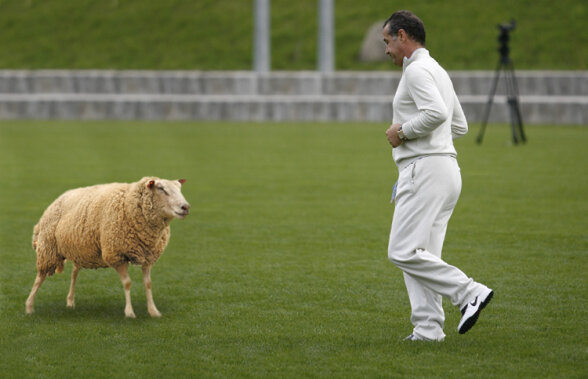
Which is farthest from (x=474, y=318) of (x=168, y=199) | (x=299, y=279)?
(x=299, y=279)

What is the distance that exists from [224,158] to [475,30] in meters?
16.7

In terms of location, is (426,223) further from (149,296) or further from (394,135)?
(149,296)

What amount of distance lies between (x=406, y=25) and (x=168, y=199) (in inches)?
82.9

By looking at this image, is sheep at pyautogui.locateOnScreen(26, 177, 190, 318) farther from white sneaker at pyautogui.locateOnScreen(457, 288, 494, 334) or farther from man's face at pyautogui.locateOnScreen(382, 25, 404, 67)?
white sneaker at pyautogui.locateOnScreen(457, 288, 494, 334)

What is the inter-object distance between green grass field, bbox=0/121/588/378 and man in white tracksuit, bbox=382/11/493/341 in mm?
414

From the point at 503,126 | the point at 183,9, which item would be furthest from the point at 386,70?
the point at 183,9

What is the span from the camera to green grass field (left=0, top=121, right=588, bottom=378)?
5699 mm

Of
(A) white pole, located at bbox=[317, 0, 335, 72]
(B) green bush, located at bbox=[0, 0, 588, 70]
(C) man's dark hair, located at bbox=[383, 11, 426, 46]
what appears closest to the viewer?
(C) man's dark hair, located at bbox=[383, 11, 426, 46]

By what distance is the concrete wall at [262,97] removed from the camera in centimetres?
2506

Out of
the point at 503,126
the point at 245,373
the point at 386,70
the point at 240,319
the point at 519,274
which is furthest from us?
the point at 386,70

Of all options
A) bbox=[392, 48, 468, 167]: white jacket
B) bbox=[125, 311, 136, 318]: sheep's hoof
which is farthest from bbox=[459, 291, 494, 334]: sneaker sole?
bbox=[125, 311, 136, 318]: sheep's hoof

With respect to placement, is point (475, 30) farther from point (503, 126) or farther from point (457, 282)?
point (457, 282)

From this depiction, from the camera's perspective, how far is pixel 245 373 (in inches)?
213

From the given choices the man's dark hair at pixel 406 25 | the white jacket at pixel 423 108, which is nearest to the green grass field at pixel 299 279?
the white jacket at pixel 423 108
